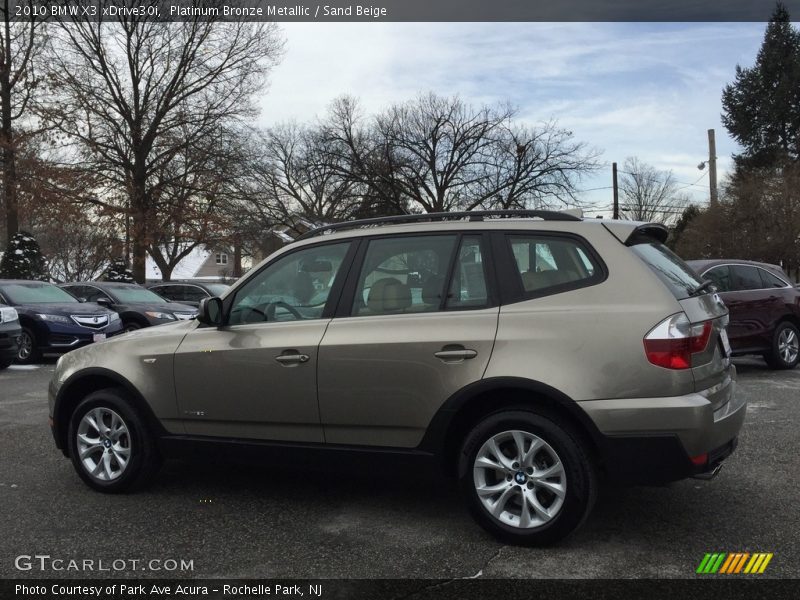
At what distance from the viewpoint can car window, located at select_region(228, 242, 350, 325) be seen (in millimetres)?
4543

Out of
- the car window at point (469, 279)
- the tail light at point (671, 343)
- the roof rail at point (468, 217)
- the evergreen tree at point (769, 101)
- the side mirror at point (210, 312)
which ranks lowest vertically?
the tail light at point (671, 343)

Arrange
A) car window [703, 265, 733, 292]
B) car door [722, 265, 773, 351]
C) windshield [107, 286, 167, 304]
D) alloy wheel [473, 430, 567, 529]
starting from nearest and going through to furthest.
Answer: alloy wheel [473, 430, 567, 529] < car door [722, 265, 773, 351] < car window [703, 265, 733, 292] < windshield [107, 286, 167, 304]

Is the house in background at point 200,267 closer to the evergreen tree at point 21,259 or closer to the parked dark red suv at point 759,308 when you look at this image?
the evergreen tree at point 21,259

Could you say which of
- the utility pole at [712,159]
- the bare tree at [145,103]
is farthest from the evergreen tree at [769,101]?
the bare tree at [145,103]

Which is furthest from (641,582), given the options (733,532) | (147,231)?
(147,231)

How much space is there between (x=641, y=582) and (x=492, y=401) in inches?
43.4

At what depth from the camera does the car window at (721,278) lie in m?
10.4

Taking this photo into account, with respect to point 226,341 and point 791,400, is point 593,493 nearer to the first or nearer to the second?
point 226,341

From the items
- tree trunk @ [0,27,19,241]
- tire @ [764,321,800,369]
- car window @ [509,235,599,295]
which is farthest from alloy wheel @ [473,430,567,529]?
tree trunk @ [0,27,19,241]

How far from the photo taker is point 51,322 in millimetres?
13086

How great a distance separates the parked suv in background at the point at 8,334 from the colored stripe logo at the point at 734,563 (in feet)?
35.8

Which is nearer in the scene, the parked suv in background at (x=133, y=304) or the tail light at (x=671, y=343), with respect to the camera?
the tail light at (x=671, y=343)

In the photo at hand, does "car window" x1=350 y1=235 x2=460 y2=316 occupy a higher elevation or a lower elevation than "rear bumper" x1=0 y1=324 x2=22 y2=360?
higher

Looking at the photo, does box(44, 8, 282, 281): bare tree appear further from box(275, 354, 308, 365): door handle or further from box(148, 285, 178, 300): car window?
box(275, 354, 308, 365): door handle
